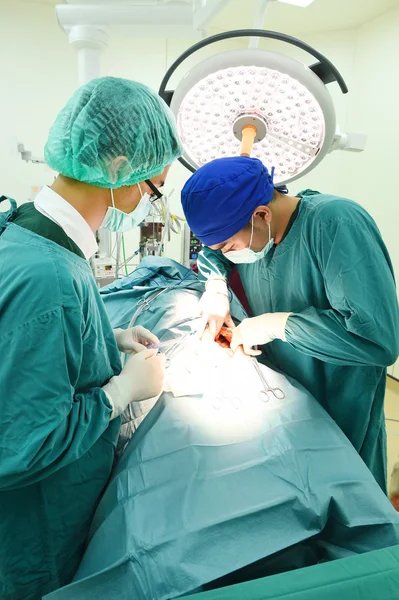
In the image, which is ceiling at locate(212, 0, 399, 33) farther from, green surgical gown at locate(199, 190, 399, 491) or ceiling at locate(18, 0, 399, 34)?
green surgical gown at locate(199, 190, 399, 491)

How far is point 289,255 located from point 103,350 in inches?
25.6

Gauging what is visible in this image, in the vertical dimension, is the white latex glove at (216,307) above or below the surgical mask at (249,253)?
below

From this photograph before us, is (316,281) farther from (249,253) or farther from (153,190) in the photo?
(153,190)

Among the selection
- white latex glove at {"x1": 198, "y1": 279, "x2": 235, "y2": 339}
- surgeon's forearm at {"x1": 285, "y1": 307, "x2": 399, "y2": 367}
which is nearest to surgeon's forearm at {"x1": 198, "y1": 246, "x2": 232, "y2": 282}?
white latex glove at {"x1": 198, "y1": 279, "x2": 235, "y2": 339}

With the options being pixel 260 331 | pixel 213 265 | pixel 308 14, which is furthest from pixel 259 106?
pixel 308 14

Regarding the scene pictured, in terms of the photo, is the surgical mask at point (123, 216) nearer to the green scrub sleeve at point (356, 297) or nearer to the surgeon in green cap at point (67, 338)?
the surgeon in green cap at point (67, 338)

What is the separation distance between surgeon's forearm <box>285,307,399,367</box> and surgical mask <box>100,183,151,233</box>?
538 millimetres

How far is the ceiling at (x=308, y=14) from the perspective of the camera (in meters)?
2.54

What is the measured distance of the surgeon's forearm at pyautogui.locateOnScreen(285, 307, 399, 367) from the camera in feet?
3.17

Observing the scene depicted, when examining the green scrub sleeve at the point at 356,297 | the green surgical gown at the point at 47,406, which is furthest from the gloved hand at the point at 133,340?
the green scrub sleeve at the point at 356,297

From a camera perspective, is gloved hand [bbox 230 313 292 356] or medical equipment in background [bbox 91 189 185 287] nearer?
gloved hand [bbox 230 313 292 356]

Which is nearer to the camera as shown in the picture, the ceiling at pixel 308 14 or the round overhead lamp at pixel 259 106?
the round overhead lamp at pixel 259 106

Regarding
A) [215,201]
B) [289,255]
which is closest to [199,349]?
[289,255]

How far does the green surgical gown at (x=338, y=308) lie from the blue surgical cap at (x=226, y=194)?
18 cm
